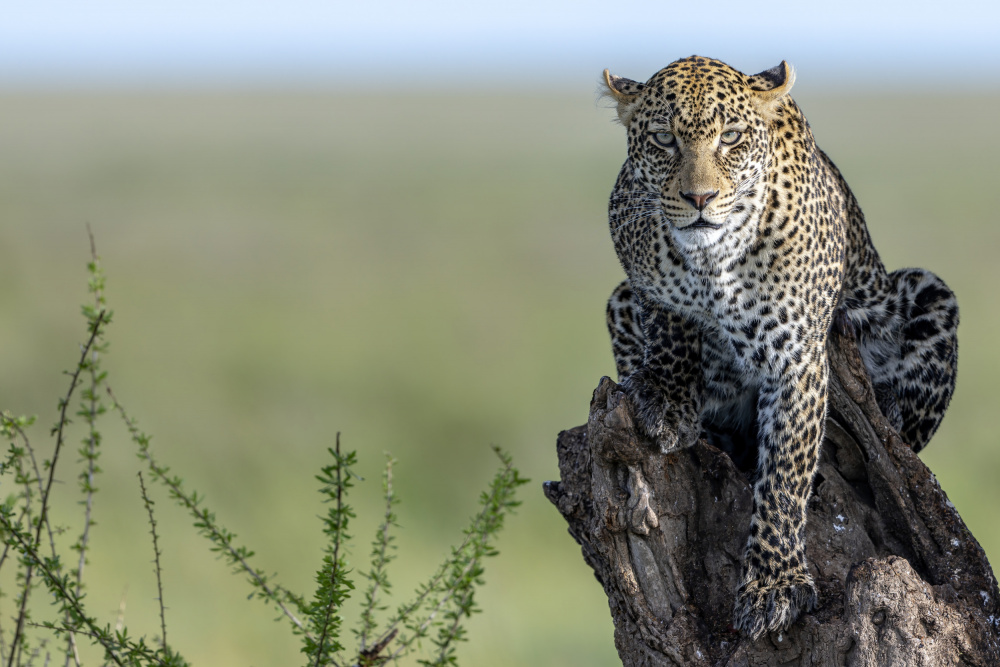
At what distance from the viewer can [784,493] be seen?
22.1 ft

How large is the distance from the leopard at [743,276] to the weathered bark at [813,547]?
0.58 feet

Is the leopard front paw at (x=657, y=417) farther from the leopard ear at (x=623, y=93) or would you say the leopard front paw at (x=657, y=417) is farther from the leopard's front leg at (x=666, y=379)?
the leopard ear at (x=623, y=93)

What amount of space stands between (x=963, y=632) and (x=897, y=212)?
4503cm

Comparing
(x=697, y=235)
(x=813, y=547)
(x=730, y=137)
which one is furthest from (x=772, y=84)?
(x=813, y=547)

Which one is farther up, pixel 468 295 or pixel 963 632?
pixel 468 295

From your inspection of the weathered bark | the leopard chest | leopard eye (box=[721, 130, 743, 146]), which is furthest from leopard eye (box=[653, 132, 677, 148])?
the weathered bark

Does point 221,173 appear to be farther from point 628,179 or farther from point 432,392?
point 628,179

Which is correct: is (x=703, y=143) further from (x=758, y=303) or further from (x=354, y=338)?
(x=354, y=338)

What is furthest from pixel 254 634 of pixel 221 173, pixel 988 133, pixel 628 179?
pixel 988 133

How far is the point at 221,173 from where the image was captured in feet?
201

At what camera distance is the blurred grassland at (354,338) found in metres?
18.0

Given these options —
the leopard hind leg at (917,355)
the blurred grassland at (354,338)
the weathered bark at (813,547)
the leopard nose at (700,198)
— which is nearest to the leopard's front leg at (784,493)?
the weathered bark at (813,547)

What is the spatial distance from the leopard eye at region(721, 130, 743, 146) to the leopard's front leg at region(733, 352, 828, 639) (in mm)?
1448

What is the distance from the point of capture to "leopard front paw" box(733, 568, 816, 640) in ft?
20.5
